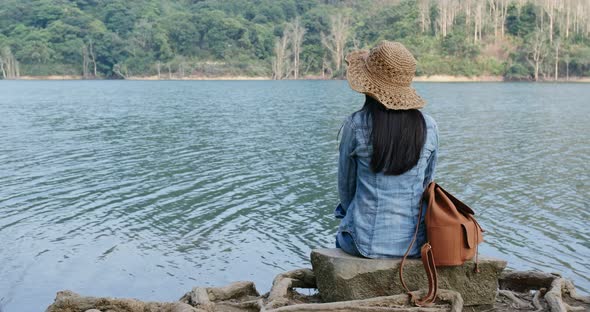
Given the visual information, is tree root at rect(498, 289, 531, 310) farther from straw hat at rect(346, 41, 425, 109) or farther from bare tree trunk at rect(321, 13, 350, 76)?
bare tree trunk at rect(321, 13, 350, 76)

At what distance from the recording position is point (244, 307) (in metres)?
4.90

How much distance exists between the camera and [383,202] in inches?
178

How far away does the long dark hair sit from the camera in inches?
175

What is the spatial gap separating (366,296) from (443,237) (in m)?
0.66

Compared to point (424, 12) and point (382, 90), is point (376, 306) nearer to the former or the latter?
point (382, 90)

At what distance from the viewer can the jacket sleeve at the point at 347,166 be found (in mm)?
4531

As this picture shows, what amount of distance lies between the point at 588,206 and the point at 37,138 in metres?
18.1

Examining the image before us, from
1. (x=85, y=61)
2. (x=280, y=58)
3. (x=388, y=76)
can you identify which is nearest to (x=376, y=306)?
(x=388, y=76)

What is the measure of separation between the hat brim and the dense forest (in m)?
93.5

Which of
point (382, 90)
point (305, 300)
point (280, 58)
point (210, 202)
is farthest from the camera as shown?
point (280, 58)

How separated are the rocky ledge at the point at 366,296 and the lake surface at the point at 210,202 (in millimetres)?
3248

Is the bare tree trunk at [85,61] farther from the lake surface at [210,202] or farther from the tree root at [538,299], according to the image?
the tree root at [538,299]

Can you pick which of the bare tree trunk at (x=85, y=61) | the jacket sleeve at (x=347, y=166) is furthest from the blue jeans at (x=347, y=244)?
the bare tree trunk at (x=85, y=61)

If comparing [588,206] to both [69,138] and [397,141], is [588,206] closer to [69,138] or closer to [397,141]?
[397,141]
